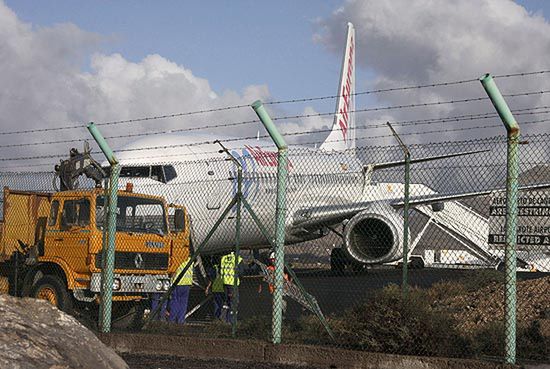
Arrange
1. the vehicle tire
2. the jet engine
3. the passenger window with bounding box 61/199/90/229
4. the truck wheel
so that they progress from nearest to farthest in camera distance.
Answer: the truck wheel → the passenger window with bounding box 61/199/90/229 → the jet engine → the vehicle tire

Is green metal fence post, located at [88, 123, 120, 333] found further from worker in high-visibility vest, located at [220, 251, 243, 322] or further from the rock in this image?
the rock

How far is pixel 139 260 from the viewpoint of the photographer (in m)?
11.6

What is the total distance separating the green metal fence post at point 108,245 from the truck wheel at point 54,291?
1.34 metres

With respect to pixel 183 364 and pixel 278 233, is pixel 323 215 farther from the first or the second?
pixel 183 364

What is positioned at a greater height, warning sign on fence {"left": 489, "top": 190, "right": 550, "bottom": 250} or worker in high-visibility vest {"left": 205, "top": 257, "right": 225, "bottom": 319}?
warning sign on fence {"left": 489, "top": 190, "right": 550, "bottom": 250}

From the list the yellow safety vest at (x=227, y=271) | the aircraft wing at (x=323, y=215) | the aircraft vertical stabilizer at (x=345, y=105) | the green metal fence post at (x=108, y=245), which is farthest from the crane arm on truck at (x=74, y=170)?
the aircraft vertical stabilizer at (x=345, y=105)

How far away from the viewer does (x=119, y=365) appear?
5.77 metres

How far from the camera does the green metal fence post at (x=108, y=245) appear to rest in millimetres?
9852

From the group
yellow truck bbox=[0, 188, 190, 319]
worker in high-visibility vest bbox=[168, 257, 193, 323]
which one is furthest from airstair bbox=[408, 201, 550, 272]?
yellow truck bbox=[0, 188, 190, 319]

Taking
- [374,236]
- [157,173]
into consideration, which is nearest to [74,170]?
[157,173]

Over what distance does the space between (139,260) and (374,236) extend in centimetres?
658

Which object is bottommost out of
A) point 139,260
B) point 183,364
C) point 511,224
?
point 183,364

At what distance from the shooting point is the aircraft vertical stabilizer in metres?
33.8

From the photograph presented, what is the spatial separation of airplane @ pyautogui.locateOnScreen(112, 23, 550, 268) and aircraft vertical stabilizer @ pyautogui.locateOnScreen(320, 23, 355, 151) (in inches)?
305
